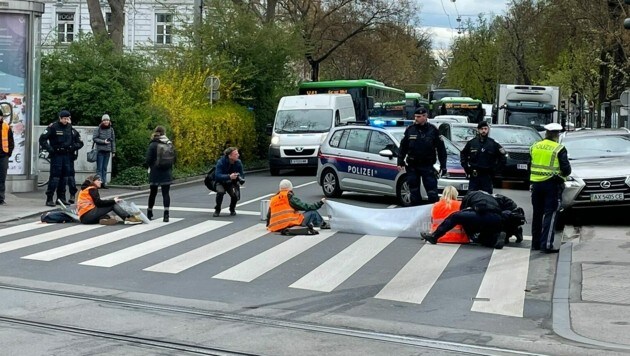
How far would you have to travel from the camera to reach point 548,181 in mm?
14008

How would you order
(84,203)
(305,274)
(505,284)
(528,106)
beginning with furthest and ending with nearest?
1. (528,106)
2. (84,203)
3. (305,274)
4. (505,284)

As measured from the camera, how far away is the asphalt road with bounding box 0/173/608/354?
975 cm

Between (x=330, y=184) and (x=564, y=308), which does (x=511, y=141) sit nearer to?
(x=330, y=184)

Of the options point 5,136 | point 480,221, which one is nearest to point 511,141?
point 480,221

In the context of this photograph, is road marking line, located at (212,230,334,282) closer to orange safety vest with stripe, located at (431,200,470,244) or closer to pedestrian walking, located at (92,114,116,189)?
orange safety vest with stripe, located at (431,200,470,244)

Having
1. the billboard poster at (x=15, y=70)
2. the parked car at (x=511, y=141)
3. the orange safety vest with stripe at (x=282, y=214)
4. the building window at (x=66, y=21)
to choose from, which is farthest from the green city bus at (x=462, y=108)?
the orange safety vest with stripe at (x=282, y=214)

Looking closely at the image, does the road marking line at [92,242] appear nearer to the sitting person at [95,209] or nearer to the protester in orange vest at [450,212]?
the sitting person at [95,209]

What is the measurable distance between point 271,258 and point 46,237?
401 cm

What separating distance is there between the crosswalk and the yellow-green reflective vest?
112 cm

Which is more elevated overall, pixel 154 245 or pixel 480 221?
pixel 480 221

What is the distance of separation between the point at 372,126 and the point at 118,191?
20.8 feet

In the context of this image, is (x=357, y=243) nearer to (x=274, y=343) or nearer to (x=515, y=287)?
→ (x=515, y=287)

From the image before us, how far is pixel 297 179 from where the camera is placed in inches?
1156

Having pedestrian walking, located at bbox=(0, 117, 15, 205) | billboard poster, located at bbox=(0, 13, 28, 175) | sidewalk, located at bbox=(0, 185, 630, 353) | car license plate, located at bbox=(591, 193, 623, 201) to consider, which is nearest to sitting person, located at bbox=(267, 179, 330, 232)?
sidewalk, located at bbox=(0, 185, 630, 353)
